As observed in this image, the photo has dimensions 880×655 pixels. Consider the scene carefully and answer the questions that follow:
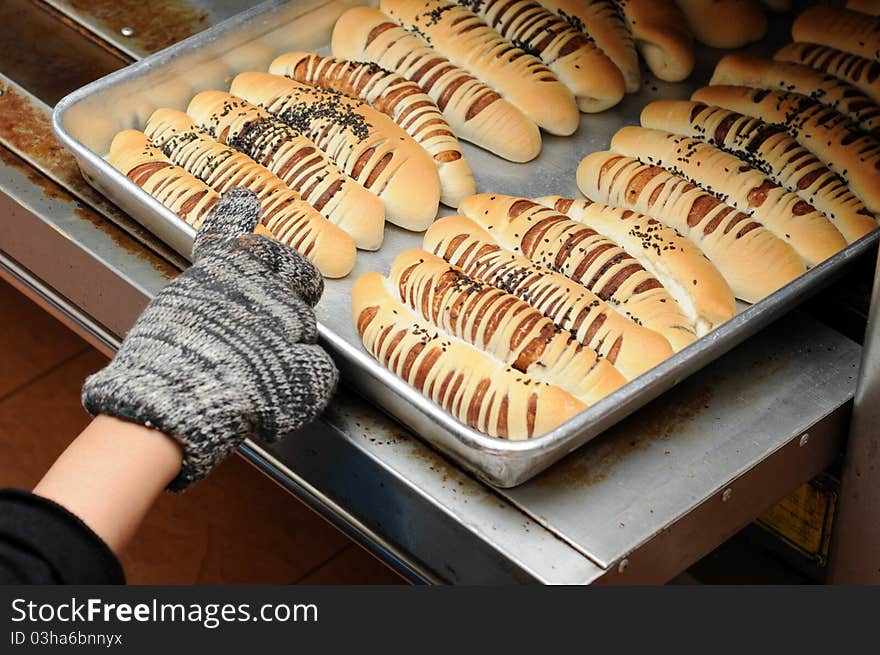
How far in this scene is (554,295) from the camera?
1402mm

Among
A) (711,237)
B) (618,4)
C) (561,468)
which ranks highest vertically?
(618,4)

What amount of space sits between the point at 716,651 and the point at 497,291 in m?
0.50

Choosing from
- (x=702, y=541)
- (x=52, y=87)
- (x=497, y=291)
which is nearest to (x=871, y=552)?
(x=702, y=541)

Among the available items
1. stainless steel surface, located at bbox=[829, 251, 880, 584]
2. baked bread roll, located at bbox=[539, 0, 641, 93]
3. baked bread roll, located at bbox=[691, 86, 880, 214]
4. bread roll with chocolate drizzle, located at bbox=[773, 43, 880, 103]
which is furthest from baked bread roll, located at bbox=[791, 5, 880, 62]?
stainless steel surface, located at bbox=[829, 251, 880, 584]

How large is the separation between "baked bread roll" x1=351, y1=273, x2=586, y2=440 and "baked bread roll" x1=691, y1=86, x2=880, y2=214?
1.93 ft

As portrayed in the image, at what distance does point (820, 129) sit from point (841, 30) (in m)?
0.25

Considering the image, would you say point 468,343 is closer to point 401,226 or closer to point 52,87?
point 401,226

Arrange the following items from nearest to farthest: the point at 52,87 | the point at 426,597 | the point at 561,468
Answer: the point at 426,597
the point at 561,468
the point at 52,87

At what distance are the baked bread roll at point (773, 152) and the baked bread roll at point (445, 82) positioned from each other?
207 mm

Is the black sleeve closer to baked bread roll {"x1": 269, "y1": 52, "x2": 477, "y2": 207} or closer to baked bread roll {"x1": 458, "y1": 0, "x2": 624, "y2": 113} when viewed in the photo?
baked bread roll {"x1": 269, "y1": 52, "x2": 477, "y2": 207}

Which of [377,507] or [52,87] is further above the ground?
[52,87]

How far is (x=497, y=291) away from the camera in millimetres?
1400

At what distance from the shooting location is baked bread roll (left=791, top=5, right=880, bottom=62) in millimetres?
1752

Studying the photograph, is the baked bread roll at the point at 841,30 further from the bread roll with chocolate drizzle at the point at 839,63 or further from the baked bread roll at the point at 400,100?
the baked bread roll at the point at 400,100
